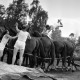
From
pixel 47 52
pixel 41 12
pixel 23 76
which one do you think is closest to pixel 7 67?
pixel 23 76

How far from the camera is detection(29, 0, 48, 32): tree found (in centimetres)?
4559

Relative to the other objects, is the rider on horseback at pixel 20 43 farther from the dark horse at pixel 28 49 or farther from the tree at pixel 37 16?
the tree at pixel 37 16

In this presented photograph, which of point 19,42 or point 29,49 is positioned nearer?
point 19,42

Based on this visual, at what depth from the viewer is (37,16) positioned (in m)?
45.7

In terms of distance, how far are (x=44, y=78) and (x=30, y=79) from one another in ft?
1.87

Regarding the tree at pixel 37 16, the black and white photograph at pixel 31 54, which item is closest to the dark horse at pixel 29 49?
the black and white photograph at pixel 31 54

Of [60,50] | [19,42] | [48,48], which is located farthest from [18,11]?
[19,42]

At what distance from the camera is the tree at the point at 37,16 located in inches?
1795

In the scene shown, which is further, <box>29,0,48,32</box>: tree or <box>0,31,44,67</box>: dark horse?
<box>29,0,48,32</box>: tree

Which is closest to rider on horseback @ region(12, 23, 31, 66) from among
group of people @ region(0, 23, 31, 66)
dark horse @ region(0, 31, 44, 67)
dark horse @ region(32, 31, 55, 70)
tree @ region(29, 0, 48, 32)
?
group of people @ region(0, 23, 31, 66)

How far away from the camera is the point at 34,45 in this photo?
32.2 feet

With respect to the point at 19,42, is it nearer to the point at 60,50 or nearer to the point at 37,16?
the point at 60,50

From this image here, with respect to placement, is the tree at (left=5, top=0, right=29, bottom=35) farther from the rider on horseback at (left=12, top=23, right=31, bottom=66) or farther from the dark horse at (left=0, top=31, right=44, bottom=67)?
the rider on horseback at (left=12, top=23, right=31, bottom=66)

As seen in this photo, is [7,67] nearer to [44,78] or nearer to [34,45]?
[44,78]
